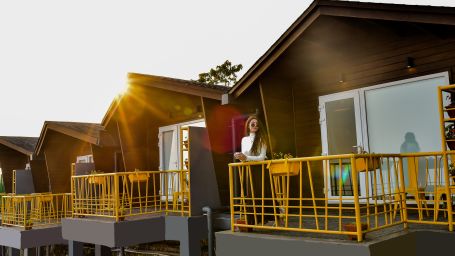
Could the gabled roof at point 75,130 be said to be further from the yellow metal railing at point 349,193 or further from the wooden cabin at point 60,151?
the yellow metal railing at point 349,193

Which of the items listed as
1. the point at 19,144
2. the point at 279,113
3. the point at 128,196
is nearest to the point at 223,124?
the point at 279,113

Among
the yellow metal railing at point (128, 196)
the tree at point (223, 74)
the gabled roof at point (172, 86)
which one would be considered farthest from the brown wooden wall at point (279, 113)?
the tree at point (223, 74)

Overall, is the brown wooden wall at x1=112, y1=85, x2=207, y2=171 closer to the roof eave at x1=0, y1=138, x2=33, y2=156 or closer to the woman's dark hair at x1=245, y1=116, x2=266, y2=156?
the woman's dark hair at x1=245, y1=116, x2=266, y2=156

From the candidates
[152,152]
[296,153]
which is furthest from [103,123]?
[296,153]

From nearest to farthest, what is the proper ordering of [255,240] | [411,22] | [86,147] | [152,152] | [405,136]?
[255,240] < [411,22] < [405,136] < [152,152] < [86,147]

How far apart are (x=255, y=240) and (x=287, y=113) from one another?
446 cm

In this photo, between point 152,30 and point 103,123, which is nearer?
point 152,30

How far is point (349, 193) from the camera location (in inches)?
340

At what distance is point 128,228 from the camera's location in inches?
339

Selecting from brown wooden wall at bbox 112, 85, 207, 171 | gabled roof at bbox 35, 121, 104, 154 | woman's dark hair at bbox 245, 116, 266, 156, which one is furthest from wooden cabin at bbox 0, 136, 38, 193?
woman's dark hair at bbox 245, 116, 266, 156

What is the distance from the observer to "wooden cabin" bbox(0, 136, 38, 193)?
798 inches

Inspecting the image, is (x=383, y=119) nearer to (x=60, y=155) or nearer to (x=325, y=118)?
(x=325, y=118)

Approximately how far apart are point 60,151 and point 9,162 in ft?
17.9

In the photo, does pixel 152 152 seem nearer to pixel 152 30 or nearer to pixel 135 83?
pixel 135 83
